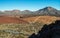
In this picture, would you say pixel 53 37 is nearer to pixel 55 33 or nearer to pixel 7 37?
pixel 55 33

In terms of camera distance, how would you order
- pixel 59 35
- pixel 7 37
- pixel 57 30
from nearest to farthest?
pixel 59 35 < pixel 57 30 < pixel 7 37

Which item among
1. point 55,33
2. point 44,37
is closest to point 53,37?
point 55,33

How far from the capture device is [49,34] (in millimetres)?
16609

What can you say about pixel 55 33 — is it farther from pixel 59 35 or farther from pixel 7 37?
pixel 7 37

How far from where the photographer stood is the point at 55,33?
51.1 feet

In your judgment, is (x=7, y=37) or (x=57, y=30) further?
(x=7, y=37)

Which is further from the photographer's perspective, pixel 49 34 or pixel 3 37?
pixel 3 37

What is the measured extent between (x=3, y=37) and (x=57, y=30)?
1074cm

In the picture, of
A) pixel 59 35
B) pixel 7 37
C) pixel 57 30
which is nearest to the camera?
pixel 59 35

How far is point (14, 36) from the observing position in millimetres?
25172

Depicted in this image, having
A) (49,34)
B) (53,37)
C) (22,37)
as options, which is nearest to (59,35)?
(53,37)

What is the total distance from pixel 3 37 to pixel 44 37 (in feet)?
30.5

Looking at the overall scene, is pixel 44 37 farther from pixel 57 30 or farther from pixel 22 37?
pixel 22 37

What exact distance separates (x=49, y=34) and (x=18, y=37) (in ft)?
29.3
